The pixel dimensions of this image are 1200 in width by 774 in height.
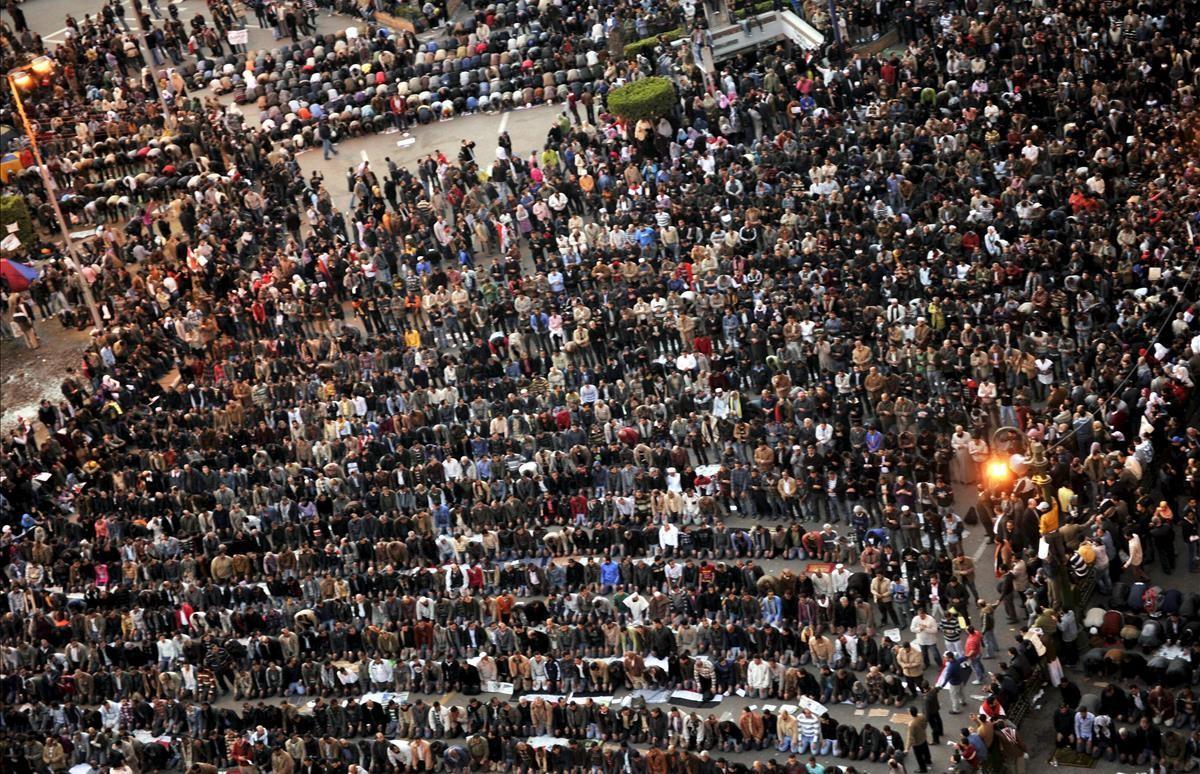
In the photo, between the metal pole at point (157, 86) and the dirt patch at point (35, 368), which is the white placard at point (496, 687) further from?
the metal pole at point (157, 86)

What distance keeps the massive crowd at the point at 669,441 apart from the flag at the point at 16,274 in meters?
0.74

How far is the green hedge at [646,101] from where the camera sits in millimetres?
60156

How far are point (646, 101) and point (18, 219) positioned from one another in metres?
22.7

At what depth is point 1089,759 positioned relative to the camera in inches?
1395

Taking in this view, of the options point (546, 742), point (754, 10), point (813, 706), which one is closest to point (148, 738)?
point (546, 742)

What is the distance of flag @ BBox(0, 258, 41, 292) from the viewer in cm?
6325

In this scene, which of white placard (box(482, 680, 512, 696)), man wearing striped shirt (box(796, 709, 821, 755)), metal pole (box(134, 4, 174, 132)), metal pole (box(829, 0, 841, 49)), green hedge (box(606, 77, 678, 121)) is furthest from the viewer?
metal pole (box(134, 4, 174, 132))

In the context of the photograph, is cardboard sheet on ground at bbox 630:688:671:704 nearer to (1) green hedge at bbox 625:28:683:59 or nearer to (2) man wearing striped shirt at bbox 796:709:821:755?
(2) man wearing striped shirt at bbox 796:709:821:755

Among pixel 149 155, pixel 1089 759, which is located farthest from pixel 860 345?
pixel 149 155

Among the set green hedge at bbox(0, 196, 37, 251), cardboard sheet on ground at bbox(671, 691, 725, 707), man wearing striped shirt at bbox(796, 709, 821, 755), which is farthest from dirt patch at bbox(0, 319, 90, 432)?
man wearing striped shirt at bbox(796, 709, 821, 755)

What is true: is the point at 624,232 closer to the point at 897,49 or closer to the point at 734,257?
the point at 734,257

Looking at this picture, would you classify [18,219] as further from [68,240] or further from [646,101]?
[646,101]

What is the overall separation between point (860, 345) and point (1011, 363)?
12.2 feet

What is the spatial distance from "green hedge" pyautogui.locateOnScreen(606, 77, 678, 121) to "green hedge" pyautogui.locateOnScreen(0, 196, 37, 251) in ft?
69.8
